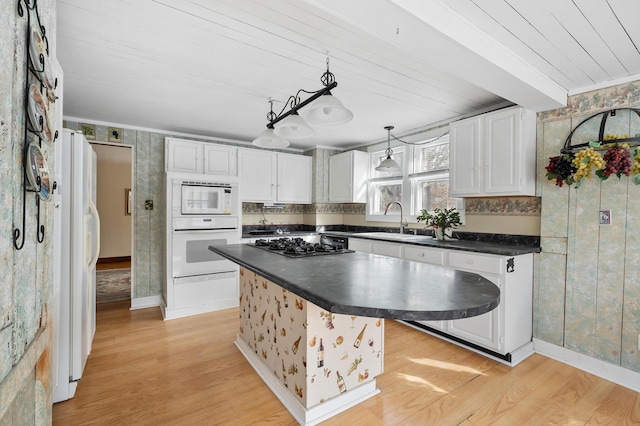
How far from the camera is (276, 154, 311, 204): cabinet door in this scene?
472cm

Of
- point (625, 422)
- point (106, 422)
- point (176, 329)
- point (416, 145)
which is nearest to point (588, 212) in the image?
point (625, 422)

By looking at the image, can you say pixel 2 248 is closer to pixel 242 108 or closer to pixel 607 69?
pixel 242 108

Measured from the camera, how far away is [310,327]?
1754 millimetres

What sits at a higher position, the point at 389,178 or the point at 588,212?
the point at 389,178

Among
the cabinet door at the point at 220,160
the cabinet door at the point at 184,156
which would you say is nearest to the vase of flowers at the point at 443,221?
the cabinet door at the point at 220,160

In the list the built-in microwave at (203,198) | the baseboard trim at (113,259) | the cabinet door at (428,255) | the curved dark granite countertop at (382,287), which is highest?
the built-in microwave at (203,198)

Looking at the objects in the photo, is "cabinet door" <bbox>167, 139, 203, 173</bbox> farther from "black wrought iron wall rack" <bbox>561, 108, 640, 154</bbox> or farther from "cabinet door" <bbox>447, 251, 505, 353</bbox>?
"black wrought iron wall rack" <bbox>561, 108, 640, 154</bbox>

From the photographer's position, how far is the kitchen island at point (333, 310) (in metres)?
1.08

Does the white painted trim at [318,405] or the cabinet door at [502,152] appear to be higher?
the cabinet door at [502,152]

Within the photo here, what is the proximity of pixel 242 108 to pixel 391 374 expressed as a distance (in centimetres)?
287

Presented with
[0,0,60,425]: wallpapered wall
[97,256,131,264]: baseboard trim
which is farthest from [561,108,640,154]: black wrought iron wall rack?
[97,256,131,264]: baseboard trim

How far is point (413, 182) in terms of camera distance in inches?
160

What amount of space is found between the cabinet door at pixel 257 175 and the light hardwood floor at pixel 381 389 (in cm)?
215

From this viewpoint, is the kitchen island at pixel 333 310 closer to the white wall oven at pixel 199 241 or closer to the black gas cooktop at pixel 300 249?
the black gas cooktop at pixel 300 249
